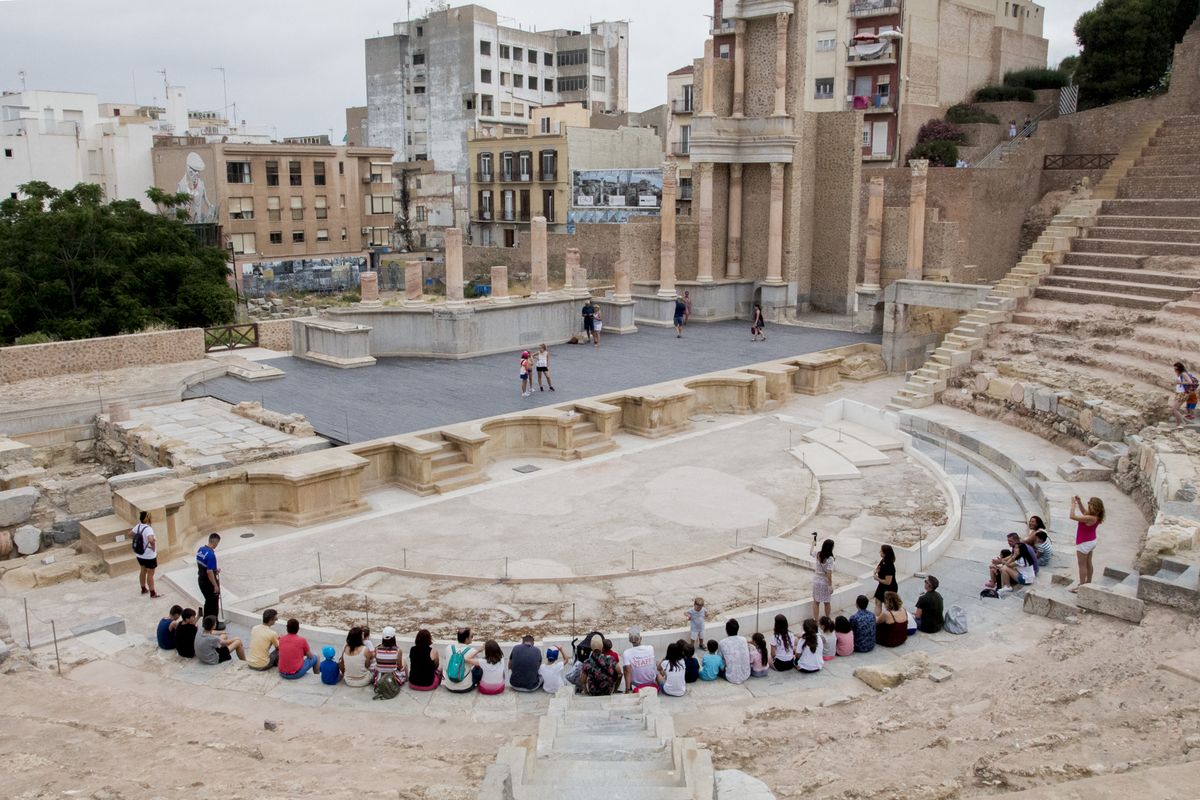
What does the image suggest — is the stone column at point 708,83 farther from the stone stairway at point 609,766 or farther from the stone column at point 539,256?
the stone stairway at point 609,766

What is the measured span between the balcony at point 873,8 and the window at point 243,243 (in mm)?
31180

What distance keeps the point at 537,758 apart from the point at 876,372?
20.8m

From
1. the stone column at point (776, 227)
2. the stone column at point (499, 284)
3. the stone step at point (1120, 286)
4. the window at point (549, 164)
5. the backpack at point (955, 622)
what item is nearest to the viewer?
the backpack at point (955, 622)

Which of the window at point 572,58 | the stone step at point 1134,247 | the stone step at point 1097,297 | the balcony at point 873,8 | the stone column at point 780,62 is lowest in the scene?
the stone step at point 1097,297

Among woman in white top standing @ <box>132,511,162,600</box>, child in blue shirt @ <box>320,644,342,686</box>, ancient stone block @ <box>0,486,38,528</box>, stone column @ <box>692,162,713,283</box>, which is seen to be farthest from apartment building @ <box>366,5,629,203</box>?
child in blue shirt @ <box>320,644,342,686</box>

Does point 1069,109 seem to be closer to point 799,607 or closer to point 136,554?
point 799,607

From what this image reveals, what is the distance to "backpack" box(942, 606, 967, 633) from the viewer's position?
38.1 feet

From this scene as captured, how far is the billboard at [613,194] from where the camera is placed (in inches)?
2120

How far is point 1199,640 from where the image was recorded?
9633 millimetres

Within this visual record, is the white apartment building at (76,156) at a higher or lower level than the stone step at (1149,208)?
higher

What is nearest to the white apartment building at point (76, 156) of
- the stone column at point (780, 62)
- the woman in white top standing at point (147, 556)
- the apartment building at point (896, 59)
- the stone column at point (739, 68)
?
the apartment building at point (896, 59)

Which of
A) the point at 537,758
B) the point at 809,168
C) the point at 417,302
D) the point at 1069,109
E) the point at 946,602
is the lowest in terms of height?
the point at 946,602

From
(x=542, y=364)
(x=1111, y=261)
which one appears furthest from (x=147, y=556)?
(x=1111, y=261)

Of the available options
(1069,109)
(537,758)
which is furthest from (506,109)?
(537,758)
